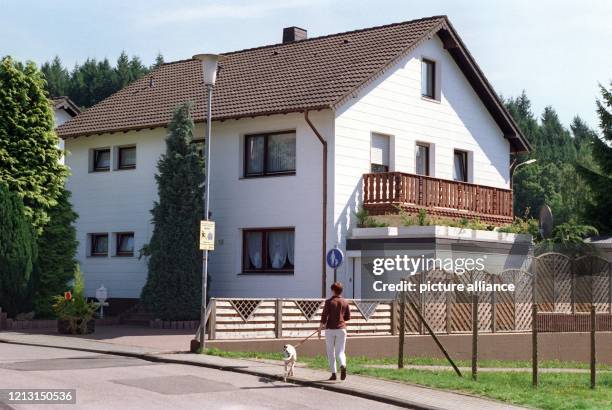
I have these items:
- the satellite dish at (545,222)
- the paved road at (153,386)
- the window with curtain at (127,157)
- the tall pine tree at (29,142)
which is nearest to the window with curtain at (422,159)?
the satellite dish at (545,222)

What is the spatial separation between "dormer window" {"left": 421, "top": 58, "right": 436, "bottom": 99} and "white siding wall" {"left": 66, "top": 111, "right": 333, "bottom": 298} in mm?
5179

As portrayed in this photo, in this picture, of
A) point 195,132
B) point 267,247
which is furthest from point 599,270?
point 195,132

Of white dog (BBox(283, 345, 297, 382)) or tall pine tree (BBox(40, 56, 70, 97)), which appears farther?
tall pine tree (BBox(40, 56, 70, 97))

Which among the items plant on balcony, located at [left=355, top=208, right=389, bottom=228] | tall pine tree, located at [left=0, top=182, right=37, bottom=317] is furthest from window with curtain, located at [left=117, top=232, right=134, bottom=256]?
plant on balcony, located at [left=355, top=208, right=389, bottom=228]

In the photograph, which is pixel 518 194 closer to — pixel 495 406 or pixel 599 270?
pixel 599 270

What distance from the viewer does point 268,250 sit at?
95.7 feet

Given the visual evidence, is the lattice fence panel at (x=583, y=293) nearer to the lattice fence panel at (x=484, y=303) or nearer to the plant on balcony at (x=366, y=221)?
the lattice fence panel at (x=484, y=303)

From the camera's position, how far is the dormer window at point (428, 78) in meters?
31.9

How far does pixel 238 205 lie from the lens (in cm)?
2952

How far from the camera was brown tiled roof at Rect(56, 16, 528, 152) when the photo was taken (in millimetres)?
28859

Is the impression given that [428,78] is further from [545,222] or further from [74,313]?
[74,313]

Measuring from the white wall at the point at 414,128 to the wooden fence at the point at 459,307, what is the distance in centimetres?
406

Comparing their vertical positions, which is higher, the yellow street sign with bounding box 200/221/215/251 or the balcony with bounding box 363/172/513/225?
the balcony with bounding box 363/172/513/225

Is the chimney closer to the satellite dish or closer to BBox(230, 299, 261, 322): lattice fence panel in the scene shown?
the satellite dish
